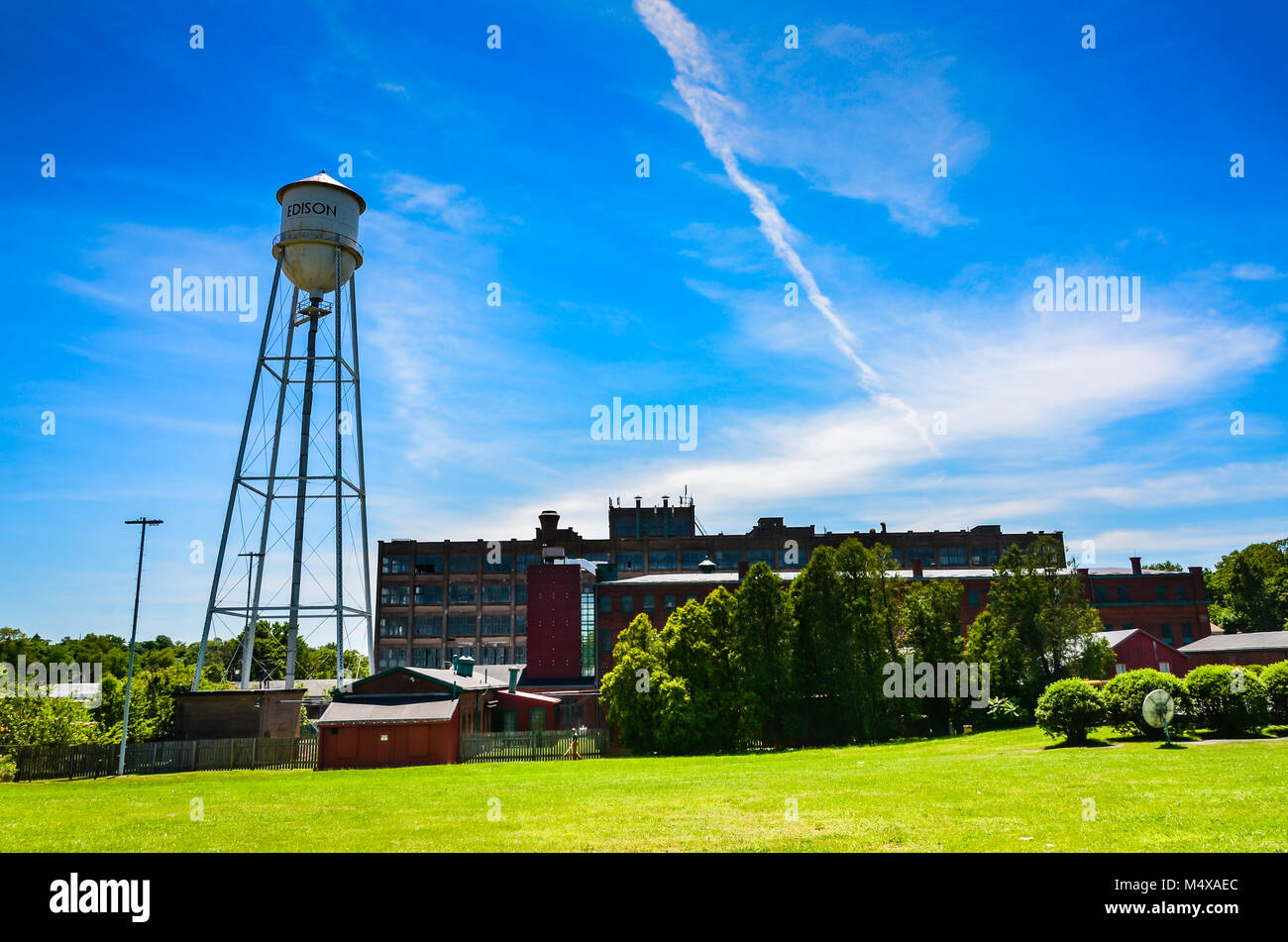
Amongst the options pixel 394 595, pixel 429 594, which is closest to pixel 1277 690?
pixel 429 594

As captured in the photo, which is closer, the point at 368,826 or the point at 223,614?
the point at 368,826

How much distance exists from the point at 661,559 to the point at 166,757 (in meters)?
55.9

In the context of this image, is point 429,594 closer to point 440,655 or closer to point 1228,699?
point 440,655

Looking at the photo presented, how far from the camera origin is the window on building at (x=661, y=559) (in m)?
88.9

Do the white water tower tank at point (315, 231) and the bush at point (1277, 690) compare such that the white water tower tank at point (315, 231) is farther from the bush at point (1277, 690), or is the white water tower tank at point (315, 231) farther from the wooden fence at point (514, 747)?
the bush at point (1277, 690)

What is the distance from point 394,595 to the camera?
88.6 metres

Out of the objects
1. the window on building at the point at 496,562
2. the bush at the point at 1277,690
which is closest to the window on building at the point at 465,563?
the window on building at the point at 496,562

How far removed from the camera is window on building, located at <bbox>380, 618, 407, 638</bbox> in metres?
87.7

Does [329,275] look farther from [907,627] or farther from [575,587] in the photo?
[907,627]
